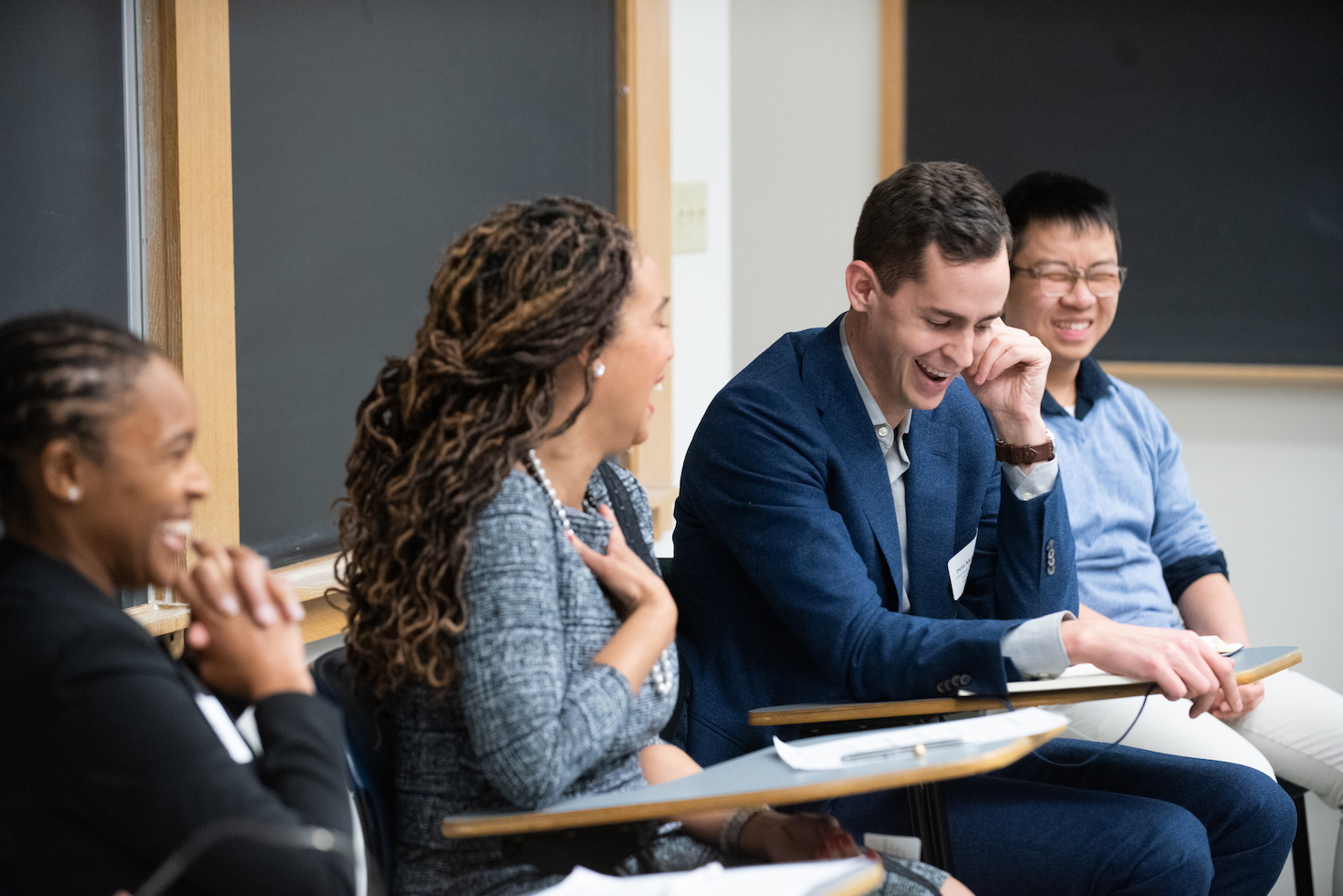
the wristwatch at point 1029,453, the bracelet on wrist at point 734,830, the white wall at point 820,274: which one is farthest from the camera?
the white wall at point 820,274

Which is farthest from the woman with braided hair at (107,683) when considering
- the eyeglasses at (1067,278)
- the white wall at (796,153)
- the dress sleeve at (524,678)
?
the white wall at (796,153)

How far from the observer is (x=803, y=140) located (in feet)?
12.3

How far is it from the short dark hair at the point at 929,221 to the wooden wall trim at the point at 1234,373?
6.33ft

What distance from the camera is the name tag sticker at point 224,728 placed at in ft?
3.11

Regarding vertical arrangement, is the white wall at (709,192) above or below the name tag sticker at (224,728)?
above

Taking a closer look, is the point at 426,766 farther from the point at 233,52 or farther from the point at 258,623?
the point at 233,52

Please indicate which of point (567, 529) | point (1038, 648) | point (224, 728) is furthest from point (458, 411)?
point (1038, 648)

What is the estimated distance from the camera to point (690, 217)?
333cm

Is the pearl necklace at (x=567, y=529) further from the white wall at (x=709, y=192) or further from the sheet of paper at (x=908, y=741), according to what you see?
the white wall at (x=709, y=192)

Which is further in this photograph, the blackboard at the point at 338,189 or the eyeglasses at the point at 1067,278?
the eyeglasses at the point at 1067,278

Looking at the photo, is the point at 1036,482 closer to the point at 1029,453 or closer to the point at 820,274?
the point at 1029,453

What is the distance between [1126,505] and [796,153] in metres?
1.83

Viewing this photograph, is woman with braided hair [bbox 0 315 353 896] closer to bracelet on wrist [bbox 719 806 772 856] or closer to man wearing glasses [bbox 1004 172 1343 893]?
bracelet on wrist [bbox 719 806 772 856]

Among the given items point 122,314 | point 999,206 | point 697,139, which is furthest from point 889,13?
point 122,314
